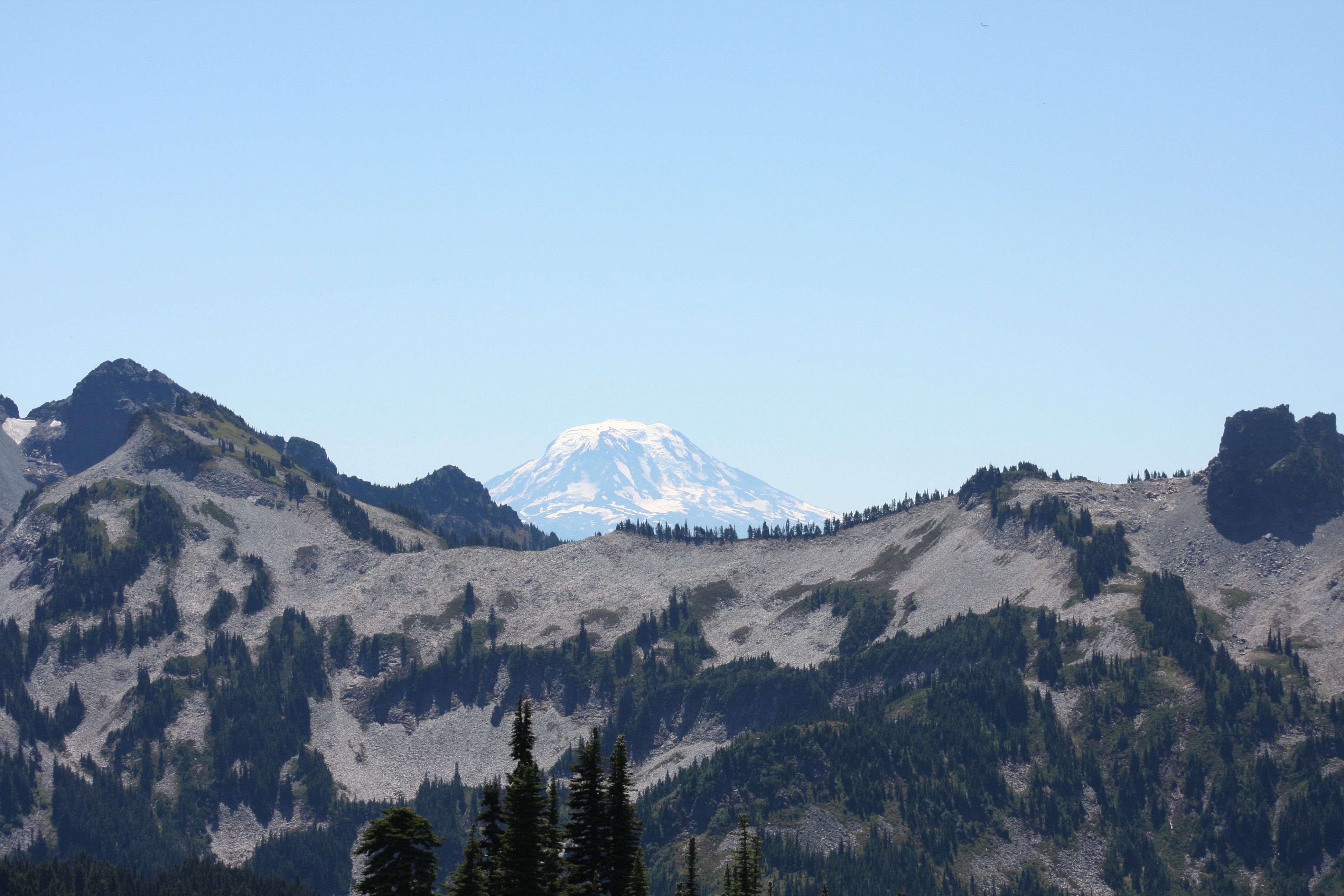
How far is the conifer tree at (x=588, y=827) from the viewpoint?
61125mm

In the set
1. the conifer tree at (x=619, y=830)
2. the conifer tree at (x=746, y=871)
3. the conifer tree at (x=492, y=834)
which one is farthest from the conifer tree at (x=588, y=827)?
the conifer tree at (x=746, y=871)

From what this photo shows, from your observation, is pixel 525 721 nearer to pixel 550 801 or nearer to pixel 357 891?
pixel 550 801

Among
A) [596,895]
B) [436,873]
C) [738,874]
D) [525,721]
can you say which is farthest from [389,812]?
[738,874]

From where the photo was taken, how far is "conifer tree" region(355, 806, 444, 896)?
53312 millimetres

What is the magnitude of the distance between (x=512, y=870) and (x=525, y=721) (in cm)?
589

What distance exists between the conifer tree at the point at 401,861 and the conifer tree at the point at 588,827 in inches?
339

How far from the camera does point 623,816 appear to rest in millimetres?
61625

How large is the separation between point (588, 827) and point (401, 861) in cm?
1039

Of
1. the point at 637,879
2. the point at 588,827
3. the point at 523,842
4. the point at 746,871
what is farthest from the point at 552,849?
the point at 746,871

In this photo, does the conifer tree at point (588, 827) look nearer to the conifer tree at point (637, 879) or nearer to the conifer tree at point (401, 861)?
the conifer tree at point (637, 879)

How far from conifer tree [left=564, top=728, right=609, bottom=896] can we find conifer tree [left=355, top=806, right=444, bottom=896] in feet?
28.3

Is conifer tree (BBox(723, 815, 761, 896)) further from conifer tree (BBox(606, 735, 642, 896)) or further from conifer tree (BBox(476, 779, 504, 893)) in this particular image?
conifer tree (BBox(476, 779, 504, 893))

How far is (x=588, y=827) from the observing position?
61.7 m

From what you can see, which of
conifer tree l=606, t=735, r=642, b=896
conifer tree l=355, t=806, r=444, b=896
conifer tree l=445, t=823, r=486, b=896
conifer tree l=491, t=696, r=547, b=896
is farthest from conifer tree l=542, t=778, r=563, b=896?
conifer tree l=355, t=806, r=444, b=896
